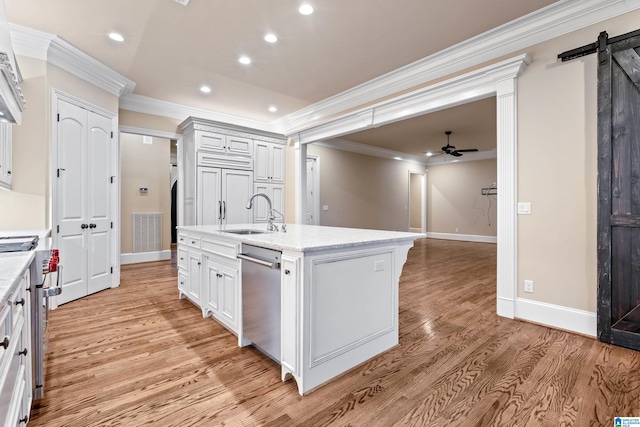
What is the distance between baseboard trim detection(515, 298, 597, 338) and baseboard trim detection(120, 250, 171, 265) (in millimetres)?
6227

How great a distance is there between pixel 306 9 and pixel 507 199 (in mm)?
2623

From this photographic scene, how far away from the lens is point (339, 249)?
195 cm

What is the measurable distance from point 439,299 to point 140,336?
3.14 meters

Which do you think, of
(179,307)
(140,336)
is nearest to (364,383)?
(140,336)

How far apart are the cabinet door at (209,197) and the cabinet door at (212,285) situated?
7.65 ft

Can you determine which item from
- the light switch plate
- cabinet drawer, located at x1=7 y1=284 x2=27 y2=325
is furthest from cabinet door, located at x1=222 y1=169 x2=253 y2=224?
the light switch plate

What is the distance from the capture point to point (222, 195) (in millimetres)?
5262

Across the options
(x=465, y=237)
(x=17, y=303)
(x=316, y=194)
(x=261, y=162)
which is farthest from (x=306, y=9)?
(x=465, y=237)

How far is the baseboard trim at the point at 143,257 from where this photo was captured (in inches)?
231

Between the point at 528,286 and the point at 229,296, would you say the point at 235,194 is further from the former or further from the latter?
the point at 528,286

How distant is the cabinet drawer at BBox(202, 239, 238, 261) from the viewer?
7.98ft

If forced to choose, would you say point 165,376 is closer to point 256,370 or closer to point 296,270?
point 256,370

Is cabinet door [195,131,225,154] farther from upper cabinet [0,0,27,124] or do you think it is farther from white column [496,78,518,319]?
white column [496,78,518,319]

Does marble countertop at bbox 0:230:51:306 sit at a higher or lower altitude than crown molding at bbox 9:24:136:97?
lower
